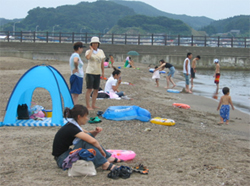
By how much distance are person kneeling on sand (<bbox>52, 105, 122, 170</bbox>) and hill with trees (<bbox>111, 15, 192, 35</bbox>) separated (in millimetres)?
153154

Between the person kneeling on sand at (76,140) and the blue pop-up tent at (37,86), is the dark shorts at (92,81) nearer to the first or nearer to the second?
the blue pop-up tent at (37,86)

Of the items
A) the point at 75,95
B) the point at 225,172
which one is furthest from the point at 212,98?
the point at 225,172

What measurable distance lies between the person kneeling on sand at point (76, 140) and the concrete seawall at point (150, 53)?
25933 mm

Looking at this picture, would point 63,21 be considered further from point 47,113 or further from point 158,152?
point 158,152

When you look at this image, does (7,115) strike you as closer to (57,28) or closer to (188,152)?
(188,152)

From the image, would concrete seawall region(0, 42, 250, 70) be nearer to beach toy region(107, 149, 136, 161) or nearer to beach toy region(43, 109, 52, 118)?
beach toy region(43, 109, 52, 118)

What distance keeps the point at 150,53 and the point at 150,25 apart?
5269 inches

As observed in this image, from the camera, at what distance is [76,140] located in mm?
4203

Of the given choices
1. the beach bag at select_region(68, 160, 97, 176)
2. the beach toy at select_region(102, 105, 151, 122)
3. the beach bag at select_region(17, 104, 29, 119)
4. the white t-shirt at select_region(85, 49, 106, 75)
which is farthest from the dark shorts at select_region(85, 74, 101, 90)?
the beach bag at select_region(68, 160, 97, 176)

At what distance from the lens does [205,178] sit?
4.01m

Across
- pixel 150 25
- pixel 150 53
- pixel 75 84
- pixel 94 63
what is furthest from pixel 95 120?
pixel 150 25

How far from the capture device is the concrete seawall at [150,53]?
2961 centimetres

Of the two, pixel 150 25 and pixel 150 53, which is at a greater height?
pixel 150 25

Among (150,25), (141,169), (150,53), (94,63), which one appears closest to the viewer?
(141,169)
